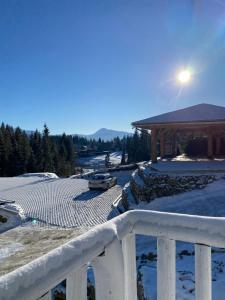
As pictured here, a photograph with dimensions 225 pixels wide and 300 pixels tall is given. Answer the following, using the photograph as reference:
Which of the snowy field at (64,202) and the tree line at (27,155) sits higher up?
the tree line at (27,155)

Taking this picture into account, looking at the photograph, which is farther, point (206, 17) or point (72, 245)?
point (206, 17)

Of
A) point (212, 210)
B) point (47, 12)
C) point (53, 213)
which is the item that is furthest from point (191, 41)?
point (53, 213)

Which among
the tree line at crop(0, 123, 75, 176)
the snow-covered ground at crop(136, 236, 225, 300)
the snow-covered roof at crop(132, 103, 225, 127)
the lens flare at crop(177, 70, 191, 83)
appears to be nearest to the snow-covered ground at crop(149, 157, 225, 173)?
the snow-covered roof at crop(132, 103, 225, 127)

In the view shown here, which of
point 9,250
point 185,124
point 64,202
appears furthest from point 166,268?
point 64,202

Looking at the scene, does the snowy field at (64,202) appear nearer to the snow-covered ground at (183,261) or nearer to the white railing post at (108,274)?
the snow-covered ground at (183,261)

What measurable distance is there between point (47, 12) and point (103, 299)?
10937 millimetres

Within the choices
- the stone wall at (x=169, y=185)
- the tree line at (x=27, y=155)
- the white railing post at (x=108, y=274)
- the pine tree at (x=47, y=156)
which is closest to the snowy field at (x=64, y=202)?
the stone wall at (x=169, y=185)

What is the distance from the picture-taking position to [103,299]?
1.24m

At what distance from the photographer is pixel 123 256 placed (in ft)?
4.51

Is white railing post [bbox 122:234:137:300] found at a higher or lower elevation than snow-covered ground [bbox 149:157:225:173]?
higher

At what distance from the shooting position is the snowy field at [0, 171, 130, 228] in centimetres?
1220

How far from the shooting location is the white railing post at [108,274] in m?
1.23

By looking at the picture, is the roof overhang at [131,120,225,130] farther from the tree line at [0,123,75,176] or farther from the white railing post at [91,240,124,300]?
the tree line at [0,123,75,176]

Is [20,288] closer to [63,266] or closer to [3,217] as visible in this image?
[63,266]
